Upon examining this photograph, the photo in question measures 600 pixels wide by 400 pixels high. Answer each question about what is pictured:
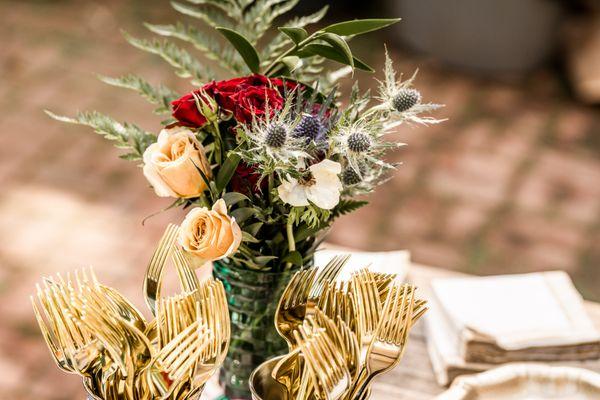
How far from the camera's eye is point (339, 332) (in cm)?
85

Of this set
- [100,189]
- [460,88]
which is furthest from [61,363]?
[460,88]

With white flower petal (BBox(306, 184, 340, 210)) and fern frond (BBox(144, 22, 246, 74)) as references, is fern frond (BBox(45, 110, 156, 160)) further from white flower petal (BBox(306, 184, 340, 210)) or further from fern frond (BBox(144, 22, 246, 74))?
white flower petal (BBox(306, 184, 340, 210))

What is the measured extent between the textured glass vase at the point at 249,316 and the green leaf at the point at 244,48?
25 cm

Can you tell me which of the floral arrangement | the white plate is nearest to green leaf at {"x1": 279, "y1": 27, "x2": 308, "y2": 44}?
the floral arrangement

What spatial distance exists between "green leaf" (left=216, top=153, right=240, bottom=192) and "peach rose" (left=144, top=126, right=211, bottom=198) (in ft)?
0.06

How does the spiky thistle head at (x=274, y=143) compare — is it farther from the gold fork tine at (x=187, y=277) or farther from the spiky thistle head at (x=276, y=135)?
the gold fork tine at (x=187, y=277)

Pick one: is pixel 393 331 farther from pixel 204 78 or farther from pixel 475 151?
pixel 475 151

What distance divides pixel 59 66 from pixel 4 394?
1.77m

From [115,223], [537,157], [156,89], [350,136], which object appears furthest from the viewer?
[537,157]

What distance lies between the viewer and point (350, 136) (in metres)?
0.87

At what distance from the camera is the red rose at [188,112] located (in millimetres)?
920

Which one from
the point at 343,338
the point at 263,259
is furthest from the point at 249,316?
the point at 343,338

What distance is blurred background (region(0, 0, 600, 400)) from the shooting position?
2.44 meters

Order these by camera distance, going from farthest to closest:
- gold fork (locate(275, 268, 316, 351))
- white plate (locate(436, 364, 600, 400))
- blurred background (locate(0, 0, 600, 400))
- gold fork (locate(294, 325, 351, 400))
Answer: blurred background (locate(0, 0, 600, 400)), white plate (locate(436, 364, 600, 400)), gold fork (locate(275, 268, 316, 351)), gold fork (locate(294, 325, 351, 400))
